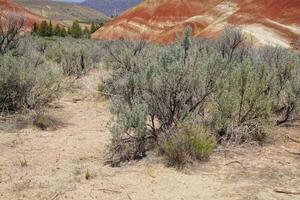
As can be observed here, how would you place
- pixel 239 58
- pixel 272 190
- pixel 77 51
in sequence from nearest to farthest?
pixel 272 190 → pixel 239 58 → pixel 77 51

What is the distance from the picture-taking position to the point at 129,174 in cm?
709

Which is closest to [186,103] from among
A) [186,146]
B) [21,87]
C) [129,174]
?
[186,146]

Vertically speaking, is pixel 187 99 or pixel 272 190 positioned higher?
pixel 187 99

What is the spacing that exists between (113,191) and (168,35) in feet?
154

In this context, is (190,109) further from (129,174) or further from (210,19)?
(210,19)

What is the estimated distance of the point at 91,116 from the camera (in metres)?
11.5

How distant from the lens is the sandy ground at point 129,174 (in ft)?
20.9

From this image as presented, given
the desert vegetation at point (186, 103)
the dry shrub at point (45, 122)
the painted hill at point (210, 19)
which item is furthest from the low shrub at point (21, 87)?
the painted hill at point (210, 19)

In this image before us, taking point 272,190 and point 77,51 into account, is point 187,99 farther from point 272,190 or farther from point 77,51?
point 77,51

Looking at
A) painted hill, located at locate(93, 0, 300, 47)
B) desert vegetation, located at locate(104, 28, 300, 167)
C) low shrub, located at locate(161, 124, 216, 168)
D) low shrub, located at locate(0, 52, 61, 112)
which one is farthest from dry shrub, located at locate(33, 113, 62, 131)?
painted hill, located at locate(93, 0, 300, 47)

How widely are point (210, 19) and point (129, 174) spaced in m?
50.5

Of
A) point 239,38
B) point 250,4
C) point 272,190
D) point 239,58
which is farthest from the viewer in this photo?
point 250,4

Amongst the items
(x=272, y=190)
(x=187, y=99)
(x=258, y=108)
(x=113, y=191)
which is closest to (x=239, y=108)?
(x=258, y=108)

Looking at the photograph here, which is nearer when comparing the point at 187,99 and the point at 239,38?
the point at 187,99
